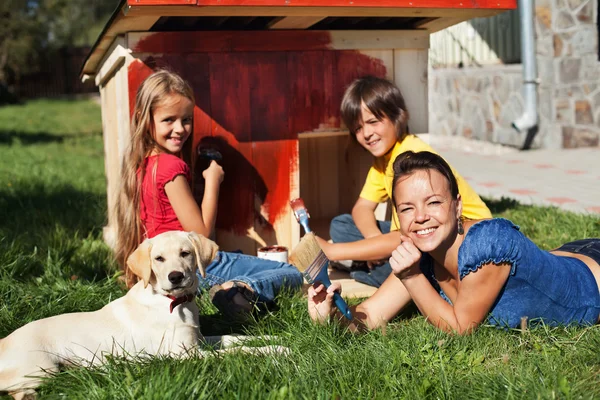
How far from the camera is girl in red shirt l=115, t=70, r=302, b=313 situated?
12.3ft

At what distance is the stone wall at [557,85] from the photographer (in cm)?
909

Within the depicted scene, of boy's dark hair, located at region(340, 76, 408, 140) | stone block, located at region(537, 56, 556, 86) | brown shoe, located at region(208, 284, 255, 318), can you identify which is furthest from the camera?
stone block, located at region(537, 56, 556, 86)

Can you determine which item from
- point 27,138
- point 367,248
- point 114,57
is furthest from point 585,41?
point 27,138

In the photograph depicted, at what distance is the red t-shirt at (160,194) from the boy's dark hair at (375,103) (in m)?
1.05

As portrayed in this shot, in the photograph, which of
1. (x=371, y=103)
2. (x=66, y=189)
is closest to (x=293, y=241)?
(x=371, y=103)

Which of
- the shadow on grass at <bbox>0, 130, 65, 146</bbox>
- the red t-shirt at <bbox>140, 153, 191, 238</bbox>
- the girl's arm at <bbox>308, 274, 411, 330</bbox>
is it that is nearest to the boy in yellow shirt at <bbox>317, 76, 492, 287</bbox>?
the girl's arm at <bbox>308, 274, 411, 330</bbox>

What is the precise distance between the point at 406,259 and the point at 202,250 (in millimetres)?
827

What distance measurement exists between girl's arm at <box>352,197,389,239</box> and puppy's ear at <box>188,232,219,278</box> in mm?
1511

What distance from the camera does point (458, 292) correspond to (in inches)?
119

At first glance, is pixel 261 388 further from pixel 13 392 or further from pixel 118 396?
pixel 13 392

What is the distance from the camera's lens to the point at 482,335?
2.98 meters

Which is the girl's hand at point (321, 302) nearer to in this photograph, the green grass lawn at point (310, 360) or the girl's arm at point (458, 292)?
the green grass lawn at point (310, 360)

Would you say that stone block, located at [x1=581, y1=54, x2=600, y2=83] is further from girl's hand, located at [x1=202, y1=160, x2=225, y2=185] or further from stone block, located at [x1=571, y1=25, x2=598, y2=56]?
girl's hand, located at [x1=202, y1=160, x2=225, y2=185]

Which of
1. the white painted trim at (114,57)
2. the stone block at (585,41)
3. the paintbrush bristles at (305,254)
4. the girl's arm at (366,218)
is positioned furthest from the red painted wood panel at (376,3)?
the stone block at (585,41)
